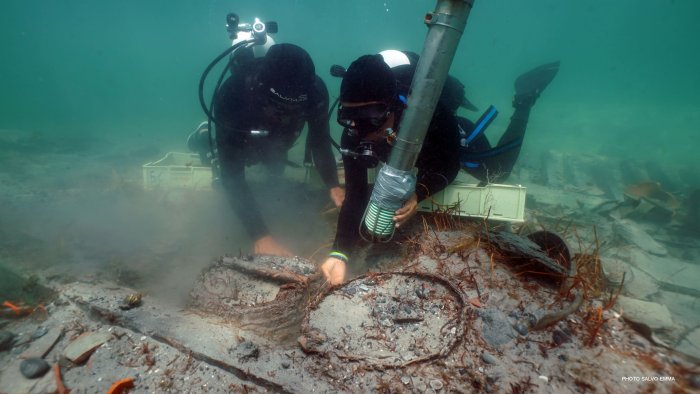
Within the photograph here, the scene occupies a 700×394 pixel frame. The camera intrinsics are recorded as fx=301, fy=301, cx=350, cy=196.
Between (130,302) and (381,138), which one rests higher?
(381,138)

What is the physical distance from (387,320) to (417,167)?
6.22ft

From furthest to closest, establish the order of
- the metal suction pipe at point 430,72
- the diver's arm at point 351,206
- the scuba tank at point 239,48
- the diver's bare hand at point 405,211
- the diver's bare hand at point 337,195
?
the diver's bare hand at point 337,195, the scuba tank at point 239,48, the diver's arm at point 351,206, the diver's bare hand at point 405,211, the metal suction pipe at point 430,72

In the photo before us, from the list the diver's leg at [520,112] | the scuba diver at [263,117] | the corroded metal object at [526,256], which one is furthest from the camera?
the diver's leg at [520,112]

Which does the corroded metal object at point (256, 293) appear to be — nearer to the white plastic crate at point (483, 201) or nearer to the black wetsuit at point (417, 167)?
the black wetsuit at point (417, 167)

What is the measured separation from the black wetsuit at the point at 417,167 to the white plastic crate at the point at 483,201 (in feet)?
1.07

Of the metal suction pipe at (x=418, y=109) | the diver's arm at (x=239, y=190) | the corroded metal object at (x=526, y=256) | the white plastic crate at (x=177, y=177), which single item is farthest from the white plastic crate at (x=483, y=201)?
the white plastic crate at (x=177, y=177)

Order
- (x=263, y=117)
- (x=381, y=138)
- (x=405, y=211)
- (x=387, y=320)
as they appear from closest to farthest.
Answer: (x=387, y=320), (x=405, y=211), (x=381, y=138), (x=263, y=117)

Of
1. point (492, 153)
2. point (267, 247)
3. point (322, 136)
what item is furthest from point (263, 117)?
point (492, 153)

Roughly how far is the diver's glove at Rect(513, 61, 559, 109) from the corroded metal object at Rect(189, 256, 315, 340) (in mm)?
6574

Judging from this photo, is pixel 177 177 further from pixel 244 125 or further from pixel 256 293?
pixel 256 293

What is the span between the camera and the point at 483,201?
4051 millimetres

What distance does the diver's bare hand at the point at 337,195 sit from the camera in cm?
507

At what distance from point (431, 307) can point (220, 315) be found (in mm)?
1898

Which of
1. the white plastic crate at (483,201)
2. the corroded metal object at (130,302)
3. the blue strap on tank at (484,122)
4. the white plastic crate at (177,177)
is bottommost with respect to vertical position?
the white plastic crate at (177,177)
